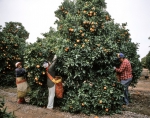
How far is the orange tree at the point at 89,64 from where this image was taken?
670 centimetres

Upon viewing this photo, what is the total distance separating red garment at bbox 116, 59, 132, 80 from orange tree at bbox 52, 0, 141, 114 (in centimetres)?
39

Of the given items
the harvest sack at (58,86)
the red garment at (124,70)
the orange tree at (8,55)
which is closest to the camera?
the harvest sack at (58,86)

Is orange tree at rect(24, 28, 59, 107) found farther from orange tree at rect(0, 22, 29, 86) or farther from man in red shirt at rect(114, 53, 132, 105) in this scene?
orange tree at rect(0, 22, 29, 86)

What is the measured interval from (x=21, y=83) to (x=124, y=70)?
178 inches

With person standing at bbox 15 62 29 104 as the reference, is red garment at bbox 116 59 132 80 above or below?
above

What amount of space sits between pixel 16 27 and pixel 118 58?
1183cm

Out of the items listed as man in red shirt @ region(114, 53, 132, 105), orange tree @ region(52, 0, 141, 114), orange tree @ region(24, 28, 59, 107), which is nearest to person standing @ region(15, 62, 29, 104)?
orange tree @ region(24, 28, 59, 107)

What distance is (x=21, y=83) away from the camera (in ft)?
25.8

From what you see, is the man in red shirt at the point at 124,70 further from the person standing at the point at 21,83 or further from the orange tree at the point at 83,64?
the person standing at the point at 21,83

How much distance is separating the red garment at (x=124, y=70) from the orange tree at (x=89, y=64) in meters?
0.39

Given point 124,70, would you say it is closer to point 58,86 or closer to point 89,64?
point 89,64

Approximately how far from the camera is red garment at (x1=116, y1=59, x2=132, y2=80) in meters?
7.32

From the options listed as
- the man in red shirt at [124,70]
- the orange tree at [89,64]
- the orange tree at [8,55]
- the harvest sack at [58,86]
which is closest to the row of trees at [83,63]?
the orange tree at [89,64]

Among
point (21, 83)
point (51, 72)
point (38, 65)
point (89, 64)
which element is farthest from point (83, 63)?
point (21, 83)
